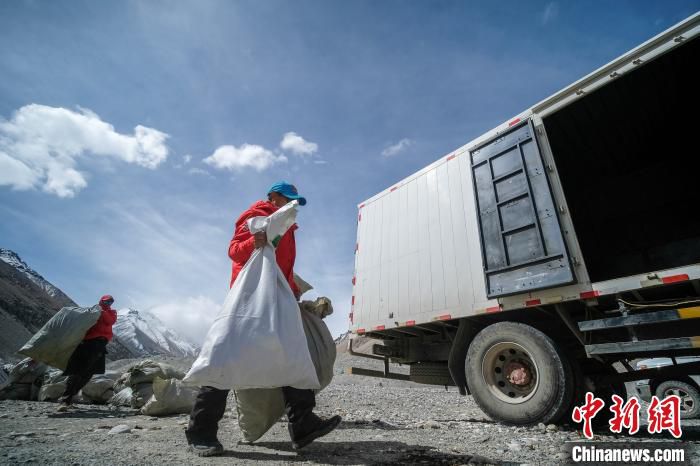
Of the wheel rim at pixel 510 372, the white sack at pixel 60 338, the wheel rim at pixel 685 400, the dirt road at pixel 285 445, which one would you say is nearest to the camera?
the dirt road at pixel 285 445

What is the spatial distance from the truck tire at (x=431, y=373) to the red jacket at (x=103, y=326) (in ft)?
15.6

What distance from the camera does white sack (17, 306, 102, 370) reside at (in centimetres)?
436

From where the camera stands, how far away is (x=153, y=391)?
13.0 feet

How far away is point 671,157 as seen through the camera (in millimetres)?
5383

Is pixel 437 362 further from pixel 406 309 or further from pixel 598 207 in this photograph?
pixel 598 207

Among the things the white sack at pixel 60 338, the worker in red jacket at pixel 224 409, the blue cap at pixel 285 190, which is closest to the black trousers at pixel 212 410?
the worker in red jacket at pixel 224 409

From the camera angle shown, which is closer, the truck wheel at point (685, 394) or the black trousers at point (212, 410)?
the black trousers at point (212, 410)

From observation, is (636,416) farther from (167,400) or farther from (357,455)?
(167,400)

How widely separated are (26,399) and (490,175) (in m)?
7.82

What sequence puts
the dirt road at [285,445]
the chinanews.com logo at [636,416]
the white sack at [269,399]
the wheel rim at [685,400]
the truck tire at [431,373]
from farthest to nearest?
the truck tire at [431,373]
the wheel rim at [685,400]
the chinanews.com logo at [636,416]
the white sack at [269,399]
the dirt road at [285,445]

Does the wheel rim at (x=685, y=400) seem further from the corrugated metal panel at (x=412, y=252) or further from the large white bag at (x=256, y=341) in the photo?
the large white bag at (x=256, y=341)

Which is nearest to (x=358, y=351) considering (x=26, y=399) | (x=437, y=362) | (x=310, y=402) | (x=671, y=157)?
(x=437, y=362)

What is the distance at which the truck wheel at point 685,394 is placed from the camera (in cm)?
456

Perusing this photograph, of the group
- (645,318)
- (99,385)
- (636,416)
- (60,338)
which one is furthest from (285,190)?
(99,385)
